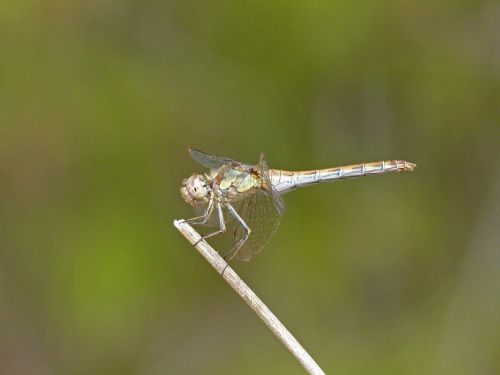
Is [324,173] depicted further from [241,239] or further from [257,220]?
[241,239]

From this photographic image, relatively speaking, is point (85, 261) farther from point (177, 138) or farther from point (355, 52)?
point (355, 52)

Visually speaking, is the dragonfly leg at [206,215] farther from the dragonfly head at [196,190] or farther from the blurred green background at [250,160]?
the blurred green background at [250,160]

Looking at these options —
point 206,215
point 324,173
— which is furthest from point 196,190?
point 324,173

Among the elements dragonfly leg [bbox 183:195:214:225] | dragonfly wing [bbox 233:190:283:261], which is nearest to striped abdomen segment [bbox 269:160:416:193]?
dragonfly wing [bbox 233:190:283:261]

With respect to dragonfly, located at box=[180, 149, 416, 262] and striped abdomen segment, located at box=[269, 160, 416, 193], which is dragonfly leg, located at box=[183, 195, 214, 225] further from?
striped abdomen segment, located at box=[269, 160, 416, 193]

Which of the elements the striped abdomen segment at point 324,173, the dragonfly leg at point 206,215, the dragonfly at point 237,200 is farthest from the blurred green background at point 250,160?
the dragonfly leg at point 206,215

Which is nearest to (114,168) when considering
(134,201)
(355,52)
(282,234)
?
(134,201)
